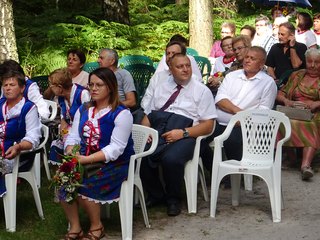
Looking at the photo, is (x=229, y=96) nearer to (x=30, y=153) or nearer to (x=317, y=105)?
(x=317, y=105)

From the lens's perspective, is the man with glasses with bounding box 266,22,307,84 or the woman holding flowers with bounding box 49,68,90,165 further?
the man with glasses with bounding box 266,22,307,84

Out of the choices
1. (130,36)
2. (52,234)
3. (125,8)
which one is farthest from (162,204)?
(125,8)

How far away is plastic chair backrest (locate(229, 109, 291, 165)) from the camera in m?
5.62

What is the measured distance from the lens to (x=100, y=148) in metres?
4.64

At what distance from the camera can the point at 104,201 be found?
456cm

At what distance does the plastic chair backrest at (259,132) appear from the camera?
5617mm

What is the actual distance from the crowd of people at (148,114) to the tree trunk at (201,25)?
4213 mm

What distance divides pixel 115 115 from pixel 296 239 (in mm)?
1644

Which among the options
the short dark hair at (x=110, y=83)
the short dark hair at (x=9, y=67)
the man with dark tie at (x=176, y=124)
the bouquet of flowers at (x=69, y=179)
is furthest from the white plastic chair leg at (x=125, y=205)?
the short dark hair at (x=9, y=67)

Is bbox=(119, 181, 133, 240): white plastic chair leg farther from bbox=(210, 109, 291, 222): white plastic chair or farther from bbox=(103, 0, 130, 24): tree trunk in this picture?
bbox=(103, 0, 130, 24): tree trunk

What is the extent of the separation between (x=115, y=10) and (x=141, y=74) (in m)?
4.63

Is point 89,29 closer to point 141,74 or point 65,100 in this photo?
point 141,74

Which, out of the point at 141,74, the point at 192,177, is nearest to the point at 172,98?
the point at 192,177

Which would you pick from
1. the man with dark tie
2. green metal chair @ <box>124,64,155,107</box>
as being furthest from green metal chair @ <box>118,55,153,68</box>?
the man with dark tie
